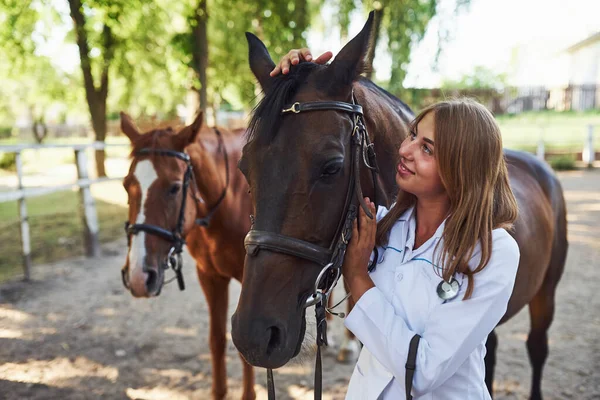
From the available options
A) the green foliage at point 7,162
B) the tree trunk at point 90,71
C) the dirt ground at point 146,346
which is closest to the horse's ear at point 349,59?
the dirt ground at point 146,346

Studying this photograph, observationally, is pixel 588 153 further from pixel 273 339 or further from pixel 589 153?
pixel 273 339

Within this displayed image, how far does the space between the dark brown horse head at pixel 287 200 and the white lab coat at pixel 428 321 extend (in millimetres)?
220

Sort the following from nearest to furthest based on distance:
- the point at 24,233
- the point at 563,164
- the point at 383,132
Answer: the point at 383,132, the point at 24,233, the point at 563,164

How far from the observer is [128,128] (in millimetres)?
3180

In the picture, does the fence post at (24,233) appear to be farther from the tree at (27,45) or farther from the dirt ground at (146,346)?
the tree at (27,45)

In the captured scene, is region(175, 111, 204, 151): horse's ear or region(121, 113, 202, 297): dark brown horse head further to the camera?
region(175, 111, 204, 151): horse's ear

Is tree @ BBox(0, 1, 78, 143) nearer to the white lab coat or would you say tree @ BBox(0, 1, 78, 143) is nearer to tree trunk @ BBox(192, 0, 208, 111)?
tree trunk @ BBox(192, 0, 208, 111)

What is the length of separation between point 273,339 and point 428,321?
0.48m

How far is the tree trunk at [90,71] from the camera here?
25.0 ft

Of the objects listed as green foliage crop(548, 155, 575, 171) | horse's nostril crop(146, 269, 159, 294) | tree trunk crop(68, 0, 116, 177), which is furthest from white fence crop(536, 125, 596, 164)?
horse's nostril crop(146, 269, 159, 294)

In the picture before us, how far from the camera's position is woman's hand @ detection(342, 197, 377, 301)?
54.4 inches

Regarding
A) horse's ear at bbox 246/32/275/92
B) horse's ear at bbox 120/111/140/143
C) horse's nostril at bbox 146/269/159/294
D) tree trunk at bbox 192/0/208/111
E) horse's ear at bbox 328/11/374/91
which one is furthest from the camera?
tree trunk at bbox 192/0/208/111

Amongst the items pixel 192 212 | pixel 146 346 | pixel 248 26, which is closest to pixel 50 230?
pixel 146 346

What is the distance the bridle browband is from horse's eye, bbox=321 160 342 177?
0.08 metres
